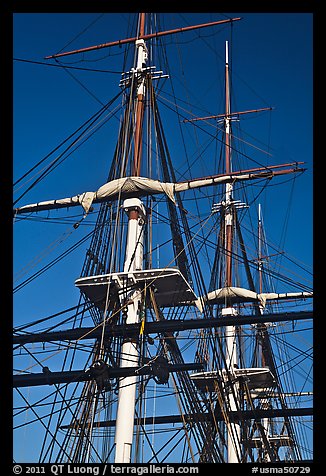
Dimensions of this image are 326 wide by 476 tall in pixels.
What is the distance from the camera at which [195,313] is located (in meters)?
21.4

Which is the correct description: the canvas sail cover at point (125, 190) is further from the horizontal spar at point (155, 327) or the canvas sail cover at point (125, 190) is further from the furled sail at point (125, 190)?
the horizontal spar at point (155, 327)

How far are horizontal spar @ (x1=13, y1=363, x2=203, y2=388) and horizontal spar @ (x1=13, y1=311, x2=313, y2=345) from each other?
0.86 m

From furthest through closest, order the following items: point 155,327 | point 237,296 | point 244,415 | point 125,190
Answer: point 237,296
point 244,415
point 125,190
point 155,327

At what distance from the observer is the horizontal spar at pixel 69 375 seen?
46.0 ft

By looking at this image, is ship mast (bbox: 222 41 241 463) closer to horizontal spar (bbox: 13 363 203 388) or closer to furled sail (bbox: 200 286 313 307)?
furled sail (bbox: 200 286 313 307)

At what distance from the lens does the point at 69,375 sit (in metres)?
14.4

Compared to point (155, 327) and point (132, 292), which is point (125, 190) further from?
point (155, 327)

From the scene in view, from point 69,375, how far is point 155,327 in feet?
8.10

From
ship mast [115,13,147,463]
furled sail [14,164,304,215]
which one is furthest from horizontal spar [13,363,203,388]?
furled sail [14,164,304,215]

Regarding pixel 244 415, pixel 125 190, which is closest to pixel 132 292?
pixel 125 190

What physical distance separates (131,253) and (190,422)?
172 inches
